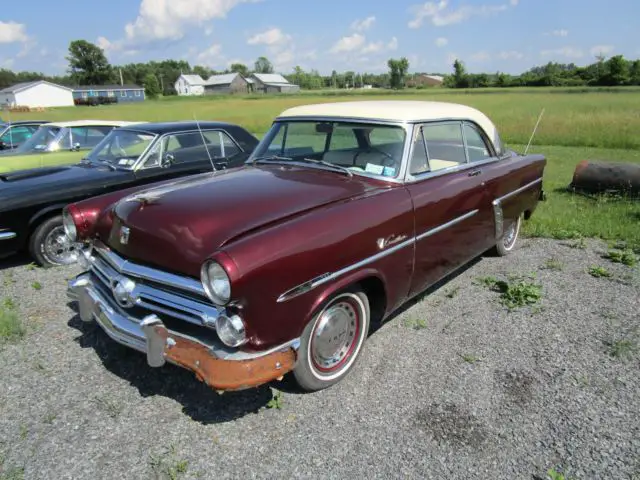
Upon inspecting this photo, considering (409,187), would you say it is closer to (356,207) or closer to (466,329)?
(356,207)

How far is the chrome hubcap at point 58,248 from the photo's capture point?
17.1 feet

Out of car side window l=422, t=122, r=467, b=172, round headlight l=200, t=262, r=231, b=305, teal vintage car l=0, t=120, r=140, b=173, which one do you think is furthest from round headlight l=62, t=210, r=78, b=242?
teal vintage car l=0, t=120, r=140, b=173

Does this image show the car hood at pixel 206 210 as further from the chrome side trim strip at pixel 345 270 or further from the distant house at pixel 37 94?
the distant house at pixel 37 94

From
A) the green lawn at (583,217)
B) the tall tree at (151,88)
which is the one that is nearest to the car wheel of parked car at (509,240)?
the green lawn at (583,217)

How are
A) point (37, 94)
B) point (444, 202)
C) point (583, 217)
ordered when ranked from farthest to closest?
point (37, 94), point (583, 217), point (444, 202)

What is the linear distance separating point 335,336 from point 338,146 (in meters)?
1.72

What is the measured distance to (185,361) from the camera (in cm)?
248

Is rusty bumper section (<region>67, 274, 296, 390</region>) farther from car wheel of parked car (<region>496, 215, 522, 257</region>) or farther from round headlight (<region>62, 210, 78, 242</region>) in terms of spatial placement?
car wheel of parked car (<region>496, 215, 522, 257</region>)

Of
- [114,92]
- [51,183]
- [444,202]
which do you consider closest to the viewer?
[444,202]

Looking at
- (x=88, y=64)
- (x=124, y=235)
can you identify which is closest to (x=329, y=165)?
(x=124, y=235)

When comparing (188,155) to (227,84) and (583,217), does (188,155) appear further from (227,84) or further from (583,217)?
(227,84)

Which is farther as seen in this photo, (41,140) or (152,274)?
(41,140)

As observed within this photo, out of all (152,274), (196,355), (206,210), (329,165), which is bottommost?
(196,355)

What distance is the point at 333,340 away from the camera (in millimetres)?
2932
